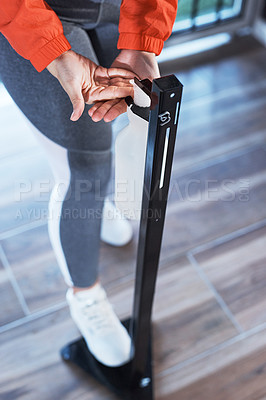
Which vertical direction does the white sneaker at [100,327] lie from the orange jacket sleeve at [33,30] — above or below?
below

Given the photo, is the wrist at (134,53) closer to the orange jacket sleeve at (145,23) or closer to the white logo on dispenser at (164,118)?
the orange jacket sleeve at (145,23)

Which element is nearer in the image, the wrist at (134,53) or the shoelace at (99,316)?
the wrist at (134,53)

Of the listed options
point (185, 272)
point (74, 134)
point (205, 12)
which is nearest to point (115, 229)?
point (185, 272)

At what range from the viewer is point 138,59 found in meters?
0.68

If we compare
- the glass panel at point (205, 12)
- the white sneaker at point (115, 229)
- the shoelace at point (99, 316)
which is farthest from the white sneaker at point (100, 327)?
the glass panel at point (205, 12)

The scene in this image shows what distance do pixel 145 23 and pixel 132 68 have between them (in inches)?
2.6

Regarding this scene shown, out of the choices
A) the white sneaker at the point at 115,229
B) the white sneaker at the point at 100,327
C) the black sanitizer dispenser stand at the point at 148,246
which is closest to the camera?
the black sanitizer dispenser stand at the point at 148,246

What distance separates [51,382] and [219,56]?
1.32m

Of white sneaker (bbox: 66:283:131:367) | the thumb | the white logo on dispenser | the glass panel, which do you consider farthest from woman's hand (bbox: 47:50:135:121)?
the glass panel

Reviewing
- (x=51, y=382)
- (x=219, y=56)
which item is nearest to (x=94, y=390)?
(x=51, y=382)

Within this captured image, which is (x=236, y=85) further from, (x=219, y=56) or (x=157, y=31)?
(x=157, y=31)

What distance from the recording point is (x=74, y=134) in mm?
741

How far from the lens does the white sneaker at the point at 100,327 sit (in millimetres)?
986

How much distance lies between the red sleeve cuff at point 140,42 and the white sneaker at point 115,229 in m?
0.53
